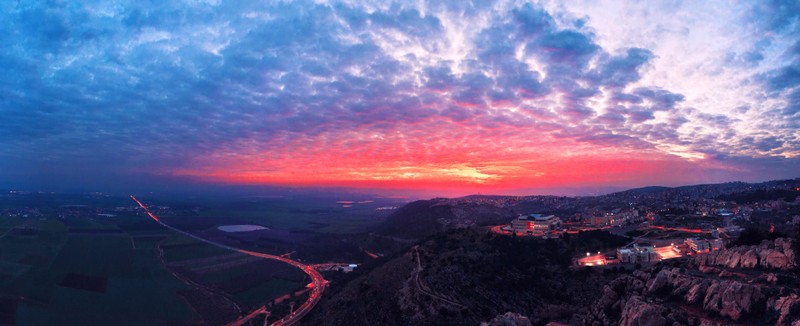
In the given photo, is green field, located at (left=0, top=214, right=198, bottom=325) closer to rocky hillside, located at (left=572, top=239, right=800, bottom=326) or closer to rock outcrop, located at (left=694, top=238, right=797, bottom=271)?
rocky hillside, located at (left=572, top=239, right=800, bottom=326)

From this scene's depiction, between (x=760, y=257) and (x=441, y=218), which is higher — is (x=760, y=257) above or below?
above

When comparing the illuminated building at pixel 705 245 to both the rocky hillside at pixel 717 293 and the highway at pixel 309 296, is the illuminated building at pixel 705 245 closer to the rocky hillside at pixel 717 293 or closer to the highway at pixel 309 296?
the rocky hillside at pixel 717 293

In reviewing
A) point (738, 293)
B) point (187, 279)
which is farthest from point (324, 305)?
point (738, 293)

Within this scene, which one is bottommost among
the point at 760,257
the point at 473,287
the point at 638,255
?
the point at 473,287

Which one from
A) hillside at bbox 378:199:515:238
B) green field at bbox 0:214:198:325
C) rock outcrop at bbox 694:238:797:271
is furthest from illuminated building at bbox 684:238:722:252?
green field at bbox 0:214:198:325

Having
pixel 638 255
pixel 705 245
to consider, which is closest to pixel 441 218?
pixel 638 255

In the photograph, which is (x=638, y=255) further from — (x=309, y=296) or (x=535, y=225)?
(x=309, y=296)

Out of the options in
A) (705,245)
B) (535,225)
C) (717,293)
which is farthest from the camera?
(535,225)

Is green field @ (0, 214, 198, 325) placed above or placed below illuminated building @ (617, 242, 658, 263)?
below

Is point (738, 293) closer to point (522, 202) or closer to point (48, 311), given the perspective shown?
point (48, 311)
